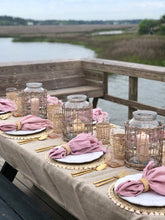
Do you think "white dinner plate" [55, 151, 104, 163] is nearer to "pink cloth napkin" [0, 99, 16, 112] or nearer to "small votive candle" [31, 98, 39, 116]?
"small votive candle" [31, 98, 39, 116]

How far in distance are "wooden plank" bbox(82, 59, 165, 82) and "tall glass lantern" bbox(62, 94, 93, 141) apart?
1.75m

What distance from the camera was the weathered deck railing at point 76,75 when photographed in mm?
4055

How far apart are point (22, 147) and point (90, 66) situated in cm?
306

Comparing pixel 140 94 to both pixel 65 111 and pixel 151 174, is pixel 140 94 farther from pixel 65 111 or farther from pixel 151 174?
pixel 151 174

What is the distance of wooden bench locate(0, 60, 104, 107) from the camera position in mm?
4324

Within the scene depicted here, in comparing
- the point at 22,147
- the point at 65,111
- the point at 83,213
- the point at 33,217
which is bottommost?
the point at 33,217

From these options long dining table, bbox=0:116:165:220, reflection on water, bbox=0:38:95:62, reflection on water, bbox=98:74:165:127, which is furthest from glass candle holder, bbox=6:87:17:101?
reflection on water, bbox=0:38:95:62

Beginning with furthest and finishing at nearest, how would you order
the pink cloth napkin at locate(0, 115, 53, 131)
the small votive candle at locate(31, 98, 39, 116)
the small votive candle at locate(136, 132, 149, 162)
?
the small votive candle at locate(31, 98, 39, 116), the pink cloth napkin at locate(0, 115, 53, 131), the small votive candle at locate(136, 132, 149, 162)

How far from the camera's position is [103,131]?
180 cm

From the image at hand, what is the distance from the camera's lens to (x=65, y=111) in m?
1.94

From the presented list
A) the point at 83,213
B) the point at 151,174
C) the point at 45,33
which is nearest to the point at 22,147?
the point at 83,213

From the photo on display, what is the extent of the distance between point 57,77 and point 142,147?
→ 335 cm

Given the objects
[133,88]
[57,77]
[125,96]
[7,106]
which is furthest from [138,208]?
[125,96]

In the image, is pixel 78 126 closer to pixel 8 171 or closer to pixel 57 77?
pixel 8 171
